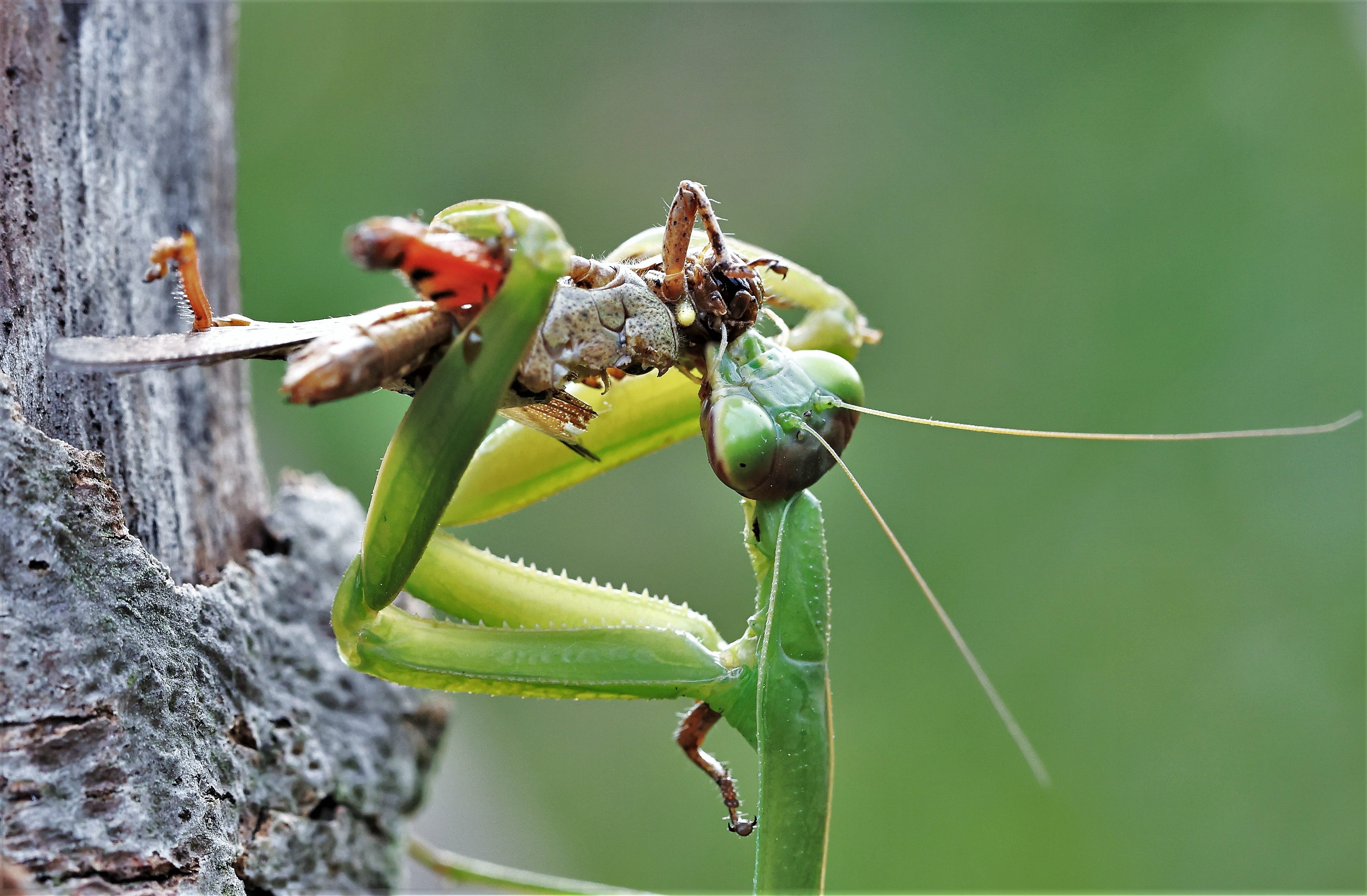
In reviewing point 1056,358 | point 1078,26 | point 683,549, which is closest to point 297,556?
point 683,549

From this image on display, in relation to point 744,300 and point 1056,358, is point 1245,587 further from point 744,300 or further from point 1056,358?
point 744,300

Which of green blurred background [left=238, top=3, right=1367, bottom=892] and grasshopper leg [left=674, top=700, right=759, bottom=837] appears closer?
grasshopper leg [left=674, top=700, right=759, bottom=837]

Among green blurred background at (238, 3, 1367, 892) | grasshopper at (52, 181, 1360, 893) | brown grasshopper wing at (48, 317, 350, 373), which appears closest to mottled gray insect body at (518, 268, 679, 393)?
grasshopper at (52, 181, 1360, 893)

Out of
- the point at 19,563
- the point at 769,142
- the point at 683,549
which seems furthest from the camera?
the point at 769,142

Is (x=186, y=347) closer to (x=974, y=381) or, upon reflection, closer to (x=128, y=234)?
(x=128, y=234)

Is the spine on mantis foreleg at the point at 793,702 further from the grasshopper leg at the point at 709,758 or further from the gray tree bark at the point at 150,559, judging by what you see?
the gray tree bark at the point at 150,559

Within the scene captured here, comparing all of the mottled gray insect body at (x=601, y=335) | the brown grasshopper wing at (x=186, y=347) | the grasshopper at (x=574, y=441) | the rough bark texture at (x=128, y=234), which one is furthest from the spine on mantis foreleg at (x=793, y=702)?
the rough bark texture at (x=128, y=234)

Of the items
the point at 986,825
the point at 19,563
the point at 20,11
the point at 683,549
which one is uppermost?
the point at 20,11

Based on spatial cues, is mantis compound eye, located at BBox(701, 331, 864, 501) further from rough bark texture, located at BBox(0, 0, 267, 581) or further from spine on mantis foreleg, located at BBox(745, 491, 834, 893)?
rough bark texture, located at BBox(0, 0, 267, 581)
